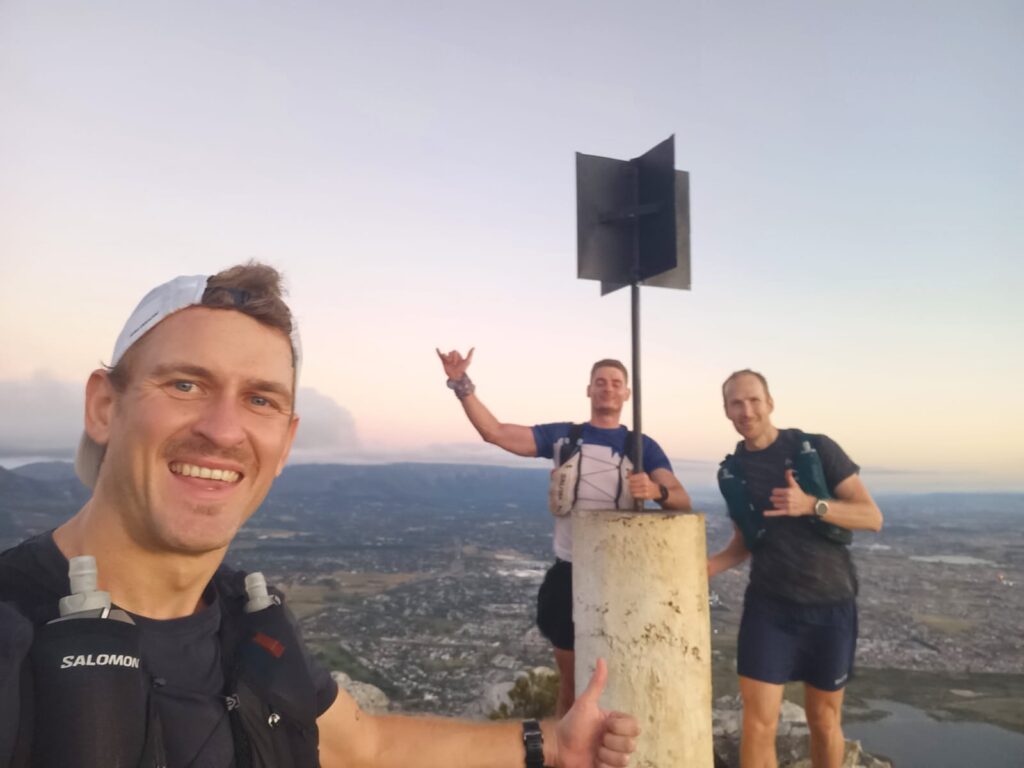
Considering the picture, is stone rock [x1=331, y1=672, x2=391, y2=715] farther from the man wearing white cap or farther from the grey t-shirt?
the man wearing white cap

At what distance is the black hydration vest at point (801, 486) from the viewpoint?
5160 mm

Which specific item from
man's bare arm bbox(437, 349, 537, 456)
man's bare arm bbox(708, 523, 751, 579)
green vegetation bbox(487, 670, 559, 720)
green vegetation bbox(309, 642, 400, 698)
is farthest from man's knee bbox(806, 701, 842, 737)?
green vegetation bbox(309, 642, 400, 698)

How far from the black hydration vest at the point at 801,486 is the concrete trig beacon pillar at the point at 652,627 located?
1074mm

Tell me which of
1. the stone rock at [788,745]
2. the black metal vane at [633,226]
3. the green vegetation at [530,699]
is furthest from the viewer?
the green vegetation at [530,699]

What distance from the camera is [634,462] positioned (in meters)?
5.17

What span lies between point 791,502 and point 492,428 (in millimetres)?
2519

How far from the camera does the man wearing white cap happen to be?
77.3 inches

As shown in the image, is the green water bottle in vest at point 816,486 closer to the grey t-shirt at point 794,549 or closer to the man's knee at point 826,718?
the grey t-shirt at point 794,549

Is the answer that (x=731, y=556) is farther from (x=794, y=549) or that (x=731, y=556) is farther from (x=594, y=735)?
(x=594, y=735)

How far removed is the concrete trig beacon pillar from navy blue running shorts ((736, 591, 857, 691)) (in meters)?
0.93

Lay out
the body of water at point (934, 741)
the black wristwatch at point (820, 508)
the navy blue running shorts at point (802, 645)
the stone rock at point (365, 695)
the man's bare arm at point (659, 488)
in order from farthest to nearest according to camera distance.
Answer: the body of water at point (934, 741) → the stone rock at point (365, 695) → the navy blue running shorts at point (802, 645) → the black wristwatch at point (820, 508) → the man's bare arm at point (659, 488)

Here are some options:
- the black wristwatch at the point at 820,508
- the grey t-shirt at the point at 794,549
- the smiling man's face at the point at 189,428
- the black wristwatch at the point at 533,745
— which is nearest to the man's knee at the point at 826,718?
the grey t-shirt at the point at 794,549

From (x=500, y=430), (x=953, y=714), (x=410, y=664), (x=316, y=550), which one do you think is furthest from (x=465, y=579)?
(x=500, y=430)

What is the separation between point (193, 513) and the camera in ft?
6.65
